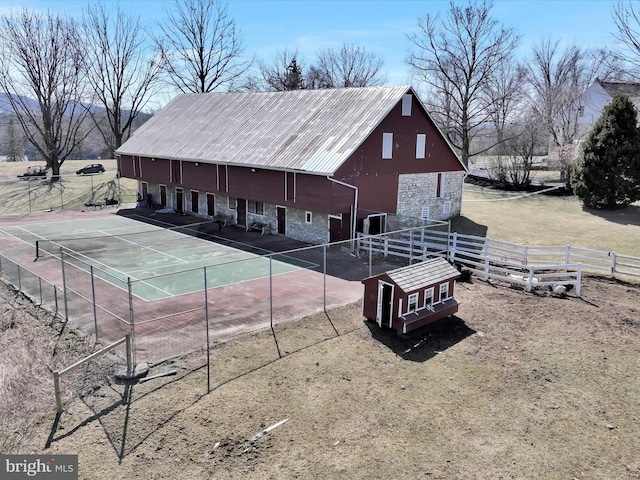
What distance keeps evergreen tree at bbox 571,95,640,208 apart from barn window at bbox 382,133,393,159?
15989mm

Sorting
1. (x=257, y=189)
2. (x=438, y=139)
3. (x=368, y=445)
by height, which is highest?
(x=438, y=139)

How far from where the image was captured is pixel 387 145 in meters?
28.5

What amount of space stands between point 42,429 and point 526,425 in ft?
33.3

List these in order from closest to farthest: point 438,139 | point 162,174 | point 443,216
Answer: point 438,139, point 443,216, point 162,174

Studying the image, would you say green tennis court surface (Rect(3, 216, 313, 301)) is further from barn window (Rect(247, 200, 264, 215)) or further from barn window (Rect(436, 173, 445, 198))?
barn window (Rect(436, 173, 445, 198))

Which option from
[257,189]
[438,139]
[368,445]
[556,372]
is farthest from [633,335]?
[257,189]

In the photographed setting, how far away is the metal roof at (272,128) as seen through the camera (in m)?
27.5

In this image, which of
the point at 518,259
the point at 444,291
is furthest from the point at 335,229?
the point at 444,291

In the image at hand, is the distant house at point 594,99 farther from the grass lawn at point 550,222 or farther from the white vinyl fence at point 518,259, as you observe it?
the white vinyl fence at point 518,259

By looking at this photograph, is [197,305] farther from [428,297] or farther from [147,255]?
[147,255]

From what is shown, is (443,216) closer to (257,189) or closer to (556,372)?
(257,189)

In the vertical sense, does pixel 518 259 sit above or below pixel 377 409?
above

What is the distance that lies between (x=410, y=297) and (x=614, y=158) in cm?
2621

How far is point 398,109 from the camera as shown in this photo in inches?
1125
